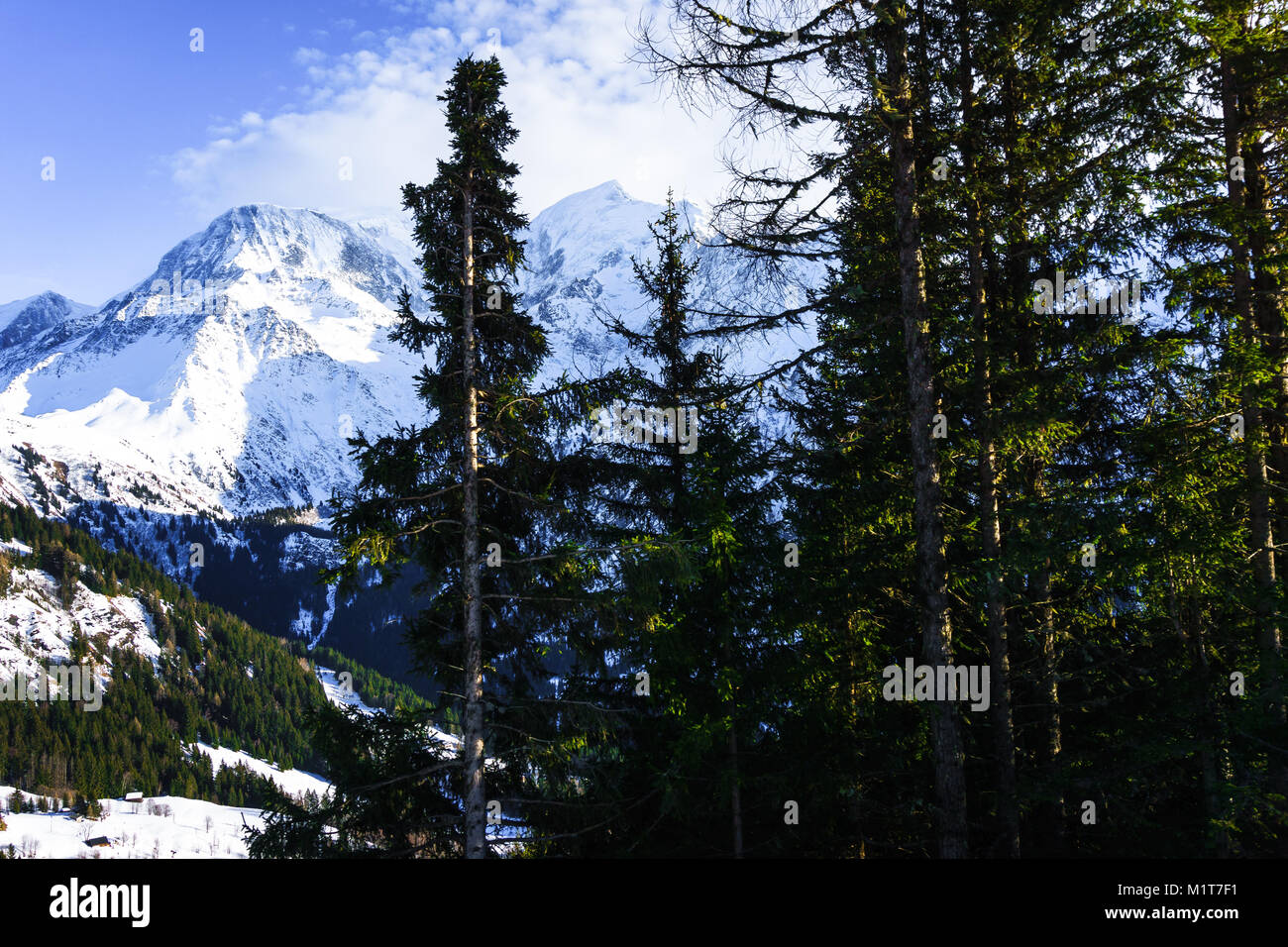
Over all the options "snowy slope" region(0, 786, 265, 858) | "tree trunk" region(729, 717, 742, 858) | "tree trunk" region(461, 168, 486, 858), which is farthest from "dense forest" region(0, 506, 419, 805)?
"tree trunk" region(461, 168, 486, 858)

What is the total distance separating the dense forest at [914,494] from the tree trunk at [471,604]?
5cm

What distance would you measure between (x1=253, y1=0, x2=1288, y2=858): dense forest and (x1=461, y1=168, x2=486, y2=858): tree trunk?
0.17 feet

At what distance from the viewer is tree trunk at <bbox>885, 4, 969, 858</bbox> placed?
A: 8086mm

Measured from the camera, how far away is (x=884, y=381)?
1155 cm

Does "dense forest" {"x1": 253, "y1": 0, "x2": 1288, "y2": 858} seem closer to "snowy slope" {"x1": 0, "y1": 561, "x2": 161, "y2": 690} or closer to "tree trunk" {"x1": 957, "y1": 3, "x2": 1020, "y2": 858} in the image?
"tree trunk" {"x1": 957, "y1": 3, "x2": 1020, "y2": 858}

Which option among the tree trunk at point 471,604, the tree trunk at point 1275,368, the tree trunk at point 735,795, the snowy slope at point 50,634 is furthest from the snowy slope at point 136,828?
the tree trunk at point 1275,368

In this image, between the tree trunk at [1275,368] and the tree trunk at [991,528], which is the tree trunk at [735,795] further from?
the tree trunk at [1275,368]

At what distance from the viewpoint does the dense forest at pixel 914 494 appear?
8859 mm

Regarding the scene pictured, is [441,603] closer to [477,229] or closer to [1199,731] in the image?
[477,229]
